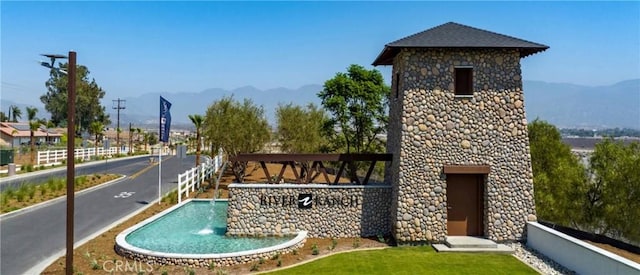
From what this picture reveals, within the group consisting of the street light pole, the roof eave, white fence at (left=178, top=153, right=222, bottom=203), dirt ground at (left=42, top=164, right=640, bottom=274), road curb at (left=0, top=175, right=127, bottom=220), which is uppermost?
the roof eave

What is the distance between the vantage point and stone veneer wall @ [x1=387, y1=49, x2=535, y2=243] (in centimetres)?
1400

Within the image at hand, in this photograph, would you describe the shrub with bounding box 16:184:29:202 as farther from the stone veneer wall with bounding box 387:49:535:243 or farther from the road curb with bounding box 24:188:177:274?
the stone veneer wall with bounding box 387:49:535:243

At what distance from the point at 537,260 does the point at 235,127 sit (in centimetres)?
1879

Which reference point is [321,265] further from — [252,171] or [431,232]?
[252,171]

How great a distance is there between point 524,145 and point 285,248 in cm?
834

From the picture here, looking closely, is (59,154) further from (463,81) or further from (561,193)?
(561,193)

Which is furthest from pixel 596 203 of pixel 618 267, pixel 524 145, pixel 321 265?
pixel 321 265

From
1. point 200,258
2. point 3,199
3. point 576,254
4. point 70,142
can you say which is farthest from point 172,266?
point 3,199

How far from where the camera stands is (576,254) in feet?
36.1

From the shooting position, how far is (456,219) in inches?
569

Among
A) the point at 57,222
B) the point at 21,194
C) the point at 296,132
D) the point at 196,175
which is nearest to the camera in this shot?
the point at 57,222

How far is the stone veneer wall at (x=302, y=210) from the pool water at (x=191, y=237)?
21.3 inches

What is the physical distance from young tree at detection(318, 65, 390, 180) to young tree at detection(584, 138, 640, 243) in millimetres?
17262

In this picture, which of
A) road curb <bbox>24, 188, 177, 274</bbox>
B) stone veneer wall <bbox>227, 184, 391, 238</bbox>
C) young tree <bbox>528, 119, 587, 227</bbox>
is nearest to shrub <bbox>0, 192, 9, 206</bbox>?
road curb <bbox>24, 188, 177, 274</bbox>
